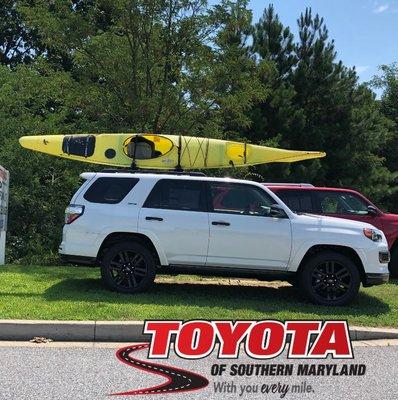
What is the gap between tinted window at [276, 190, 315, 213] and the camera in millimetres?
11023

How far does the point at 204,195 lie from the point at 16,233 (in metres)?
7.67

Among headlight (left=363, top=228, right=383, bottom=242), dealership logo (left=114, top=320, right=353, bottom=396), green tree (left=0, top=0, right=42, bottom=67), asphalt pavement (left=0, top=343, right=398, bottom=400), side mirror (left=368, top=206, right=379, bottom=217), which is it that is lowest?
asphalt pavement (left=0, top=343, right=398, bottom=400)

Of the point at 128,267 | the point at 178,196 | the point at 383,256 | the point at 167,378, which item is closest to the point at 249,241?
the point at 178,196

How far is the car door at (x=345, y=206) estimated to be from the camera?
436 inches

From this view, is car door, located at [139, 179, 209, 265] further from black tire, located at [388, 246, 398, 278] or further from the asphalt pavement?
black tire, located at [388, 246, 398, 278]

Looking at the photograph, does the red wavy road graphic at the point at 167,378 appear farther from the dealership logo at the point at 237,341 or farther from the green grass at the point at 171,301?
the green grass at the point at 171,301

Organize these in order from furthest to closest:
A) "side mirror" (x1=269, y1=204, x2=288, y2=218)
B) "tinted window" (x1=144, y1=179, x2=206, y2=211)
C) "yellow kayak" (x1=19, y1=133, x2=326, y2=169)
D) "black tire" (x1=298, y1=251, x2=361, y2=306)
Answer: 1. "yellow kayak" (x1=19, y1=133, x2=326, y2=169)
2. "tinted window" (x1=144, y1=179, x2=206, y2=211)
3. "side mirror" (x1=269, y1=204, x2=288, y2=218)
4. "black tire" (x1=298, y1=251, x2=361, y2=306)

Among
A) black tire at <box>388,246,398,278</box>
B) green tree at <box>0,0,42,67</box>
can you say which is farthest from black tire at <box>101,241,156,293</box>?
green tree at <box>0,0,42,67</box>

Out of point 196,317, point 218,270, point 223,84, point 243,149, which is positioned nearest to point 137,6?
point 223,84

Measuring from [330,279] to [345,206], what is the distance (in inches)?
126

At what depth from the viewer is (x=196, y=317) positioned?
7145 millimetres

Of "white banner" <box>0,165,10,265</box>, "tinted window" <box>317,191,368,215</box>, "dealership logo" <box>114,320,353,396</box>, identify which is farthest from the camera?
"tinted window" <box>317,191,368,215</box>

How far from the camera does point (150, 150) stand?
10.5m

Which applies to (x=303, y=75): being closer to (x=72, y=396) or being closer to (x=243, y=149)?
(x=243, y=149)
